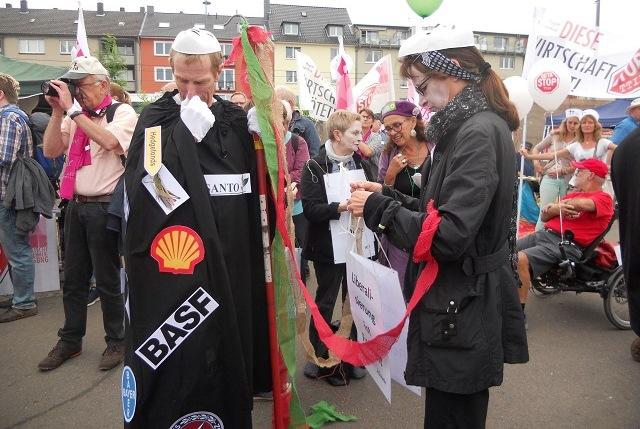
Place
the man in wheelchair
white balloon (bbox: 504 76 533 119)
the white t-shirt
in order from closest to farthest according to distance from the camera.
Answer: the man in wheelchair, white balloon (bbox: 504 76 533 119), the white t-shirt

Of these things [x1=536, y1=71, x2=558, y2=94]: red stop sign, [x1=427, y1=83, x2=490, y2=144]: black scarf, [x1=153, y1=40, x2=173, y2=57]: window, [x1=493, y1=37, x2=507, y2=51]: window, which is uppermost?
[x1=493, y1=37, x2=507, y2=51]: window

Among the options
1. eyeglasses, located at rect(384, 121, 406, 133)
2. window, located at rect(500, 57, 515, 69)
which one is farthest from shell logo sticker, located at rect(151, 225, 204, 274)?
window, located at rect(500, 57, 515, 69)

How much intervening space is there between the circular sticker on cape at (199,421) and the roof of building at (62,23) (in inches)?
2112

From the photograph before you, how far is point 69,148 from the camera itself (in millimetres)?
3510

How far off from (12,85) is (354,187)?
3.84 metres

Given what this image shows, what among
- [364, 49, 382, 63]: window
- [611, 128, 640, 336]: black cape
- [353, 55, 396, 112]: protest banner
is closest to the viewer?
[611, 128, 640, 336]: black cape

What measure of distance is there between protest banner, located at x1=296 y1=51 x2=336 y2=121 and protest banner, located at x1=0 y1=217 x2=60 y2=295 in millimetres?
3515

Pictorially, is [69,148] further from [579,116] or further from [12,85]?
[579,116]

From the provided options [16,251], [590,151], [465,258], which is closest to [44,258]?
[16,251]

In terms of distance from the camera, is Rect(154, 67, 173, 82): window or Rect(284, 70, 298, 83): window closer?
Rect(284, 70, 298, 83): window

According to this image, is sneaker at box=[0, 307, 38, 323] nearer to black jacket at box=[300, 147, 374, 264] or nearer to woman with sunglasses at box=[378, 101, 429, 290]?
black jacket at box=[300, 147, 374, 264]

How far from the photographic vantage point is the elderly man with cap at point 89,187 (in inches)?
131

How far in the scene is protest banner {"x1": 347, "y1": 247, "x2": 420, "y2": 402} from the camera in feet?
6.15

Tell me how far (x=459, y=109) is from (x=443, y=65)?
0.57ft
